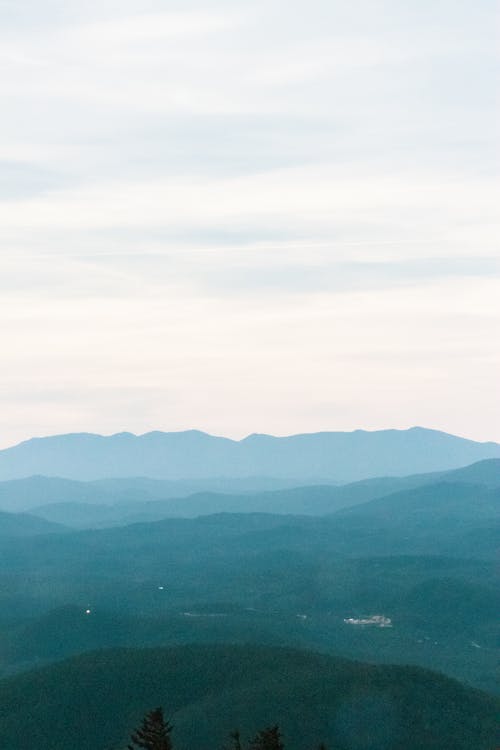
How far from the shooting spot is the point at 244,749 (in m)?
197

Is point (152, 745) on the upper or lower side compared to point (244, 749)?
upper

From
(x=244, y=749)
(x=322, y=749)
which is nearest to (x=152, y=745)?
(x=322, y=749)

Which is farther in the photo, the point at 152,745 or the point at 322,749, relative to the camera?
the point at 322,749

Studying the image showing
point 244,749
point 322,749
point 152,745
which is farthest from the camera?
point 244,749

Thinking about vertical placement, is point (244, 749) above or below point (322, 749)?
below

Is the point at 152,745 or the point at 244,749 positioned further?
the point at 244,749

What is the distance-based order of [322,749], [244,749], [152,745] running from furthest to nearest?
1. [244,749]
2. [322,749]
3. [152,745]

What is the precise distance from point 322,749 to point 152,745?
1608 centimetres

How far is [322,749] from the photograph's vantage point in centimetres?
9244

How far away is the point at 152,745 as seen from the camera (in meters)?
85.4

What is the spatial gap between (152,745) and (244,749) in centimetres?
11865

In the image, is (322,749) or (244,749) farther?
(244,749)

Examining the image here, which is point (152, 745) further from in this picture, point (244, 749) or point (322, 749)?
point (244, 749)
